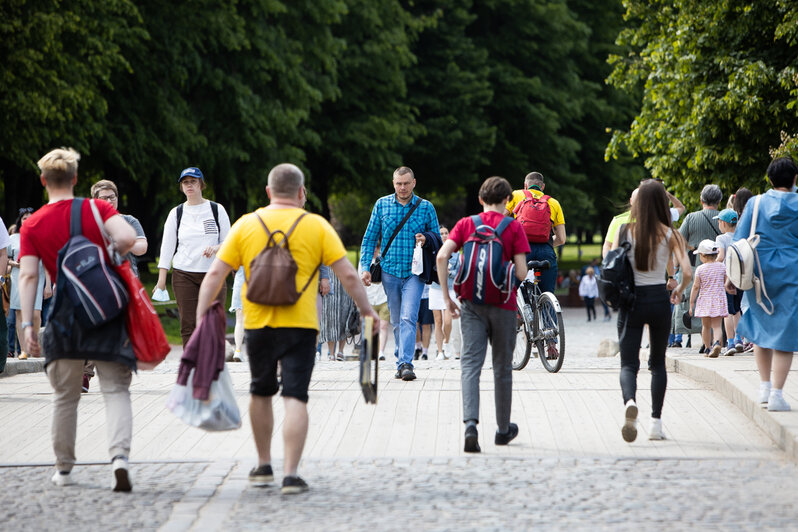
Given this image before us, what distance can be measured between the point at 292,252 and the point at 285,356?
53cm

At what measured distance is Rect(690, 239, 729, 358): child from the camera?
536 inches

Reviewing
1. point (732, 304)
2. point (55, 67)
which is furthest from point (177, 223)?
point (55, 67)

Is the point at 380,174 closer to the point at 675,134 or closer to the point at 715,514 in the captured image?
the point at 675,134

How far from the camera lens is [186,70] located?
30047 mm

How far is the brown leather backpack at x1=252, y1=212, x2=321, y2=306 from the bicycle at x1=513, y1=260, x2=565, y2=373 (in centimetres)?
Result: 559

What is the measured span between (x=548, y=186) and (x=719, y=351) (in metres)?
26.4

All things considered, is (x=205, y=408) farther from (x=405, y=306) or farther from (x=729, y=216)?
(x=729, y=216)

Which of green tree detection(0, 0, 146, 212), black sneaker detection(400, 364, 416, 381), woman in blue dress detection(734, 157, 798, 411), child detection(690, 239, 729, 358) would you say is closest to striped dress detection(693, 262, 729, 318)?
child detection(690, 239, 729, 358)

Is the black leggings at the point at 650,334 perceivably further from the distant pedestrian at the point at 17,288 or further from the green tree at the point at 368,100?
the green tree at the point at 368,100

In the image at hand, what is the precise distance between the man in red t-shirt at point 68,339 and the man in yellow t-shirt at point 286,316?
1.84 ft

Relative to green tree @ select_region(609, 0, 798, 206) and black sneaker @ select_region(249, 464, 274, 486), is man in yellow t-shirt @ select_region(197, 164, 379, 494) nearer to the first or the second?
black sneaker @ select_region(249, 464, 274, 486)

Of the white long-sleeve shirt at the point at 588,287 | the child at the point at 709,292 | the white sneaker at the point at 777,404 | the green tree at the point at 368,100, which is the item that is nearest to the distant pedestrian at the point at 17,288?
the child at the point at 709,292

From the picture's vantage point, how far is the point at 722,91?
24.0 meters

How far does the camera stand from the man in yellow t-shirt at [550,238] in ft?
41.4
